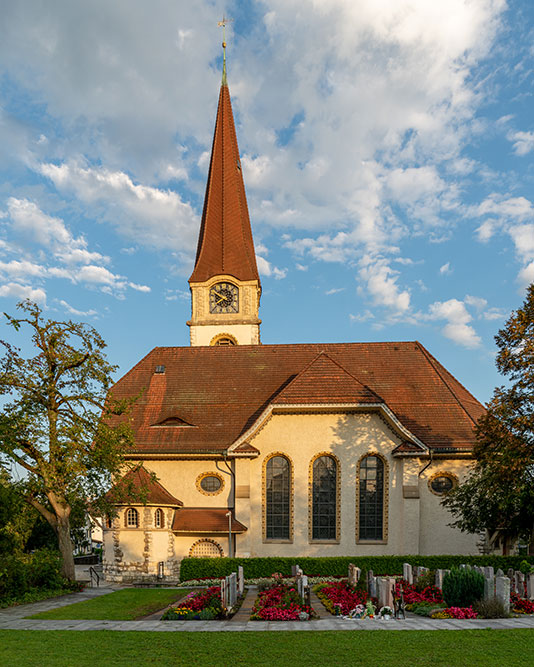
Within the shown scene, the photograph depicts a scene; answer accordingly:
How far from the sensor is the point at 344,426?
2841cm

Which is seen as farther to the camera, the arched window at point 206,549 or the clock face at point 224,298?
the clock face at point 224,298

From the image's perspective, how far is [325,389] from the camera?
28.3 m

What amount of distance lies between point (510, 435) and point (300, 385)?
35.0 feet

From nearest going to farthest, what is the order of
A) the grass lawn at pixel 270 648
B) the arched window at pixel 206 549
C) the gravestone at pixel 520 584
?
the grass lawn at pixel 270 648
the gravestone at pixel 520 584
the arched window at pixel 206 549

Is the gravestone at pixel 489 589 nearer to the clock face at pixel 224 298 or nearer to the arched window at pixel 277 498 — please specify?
the arched window at pixel 277 498

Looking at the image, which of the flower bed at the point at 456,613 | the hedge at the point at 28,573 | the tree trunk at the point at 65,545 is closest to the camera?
the flower bed at the point at 456,613

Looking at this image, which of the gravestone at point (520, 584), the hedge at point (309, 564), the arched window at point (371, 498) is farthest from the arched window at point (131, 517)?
the gravestone at point (520, 584)

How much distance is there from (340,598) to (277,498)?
1085 cm

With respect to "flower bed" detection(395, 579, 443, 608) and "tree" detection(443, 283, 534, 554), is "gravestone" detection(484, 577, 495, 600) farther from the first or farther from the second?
"tree" detection(443, 283, 534, 554)

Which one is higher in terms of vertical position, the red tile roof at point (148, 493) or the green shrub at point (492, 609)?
the red tile roof at point (148, 493)

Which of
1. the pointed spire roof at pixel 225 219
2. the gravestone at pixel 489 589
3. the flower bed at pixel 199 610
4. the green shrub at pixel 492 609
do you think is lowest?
the flower bed at pixel 199 610

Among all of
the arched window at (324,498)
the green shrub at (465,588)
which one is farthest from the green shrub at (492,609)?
the arched window at (324,498)

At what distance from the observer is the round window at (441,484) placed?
28297 mm

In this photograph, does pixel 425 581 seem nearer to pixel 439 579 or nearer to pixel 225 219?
pixel 439 579
